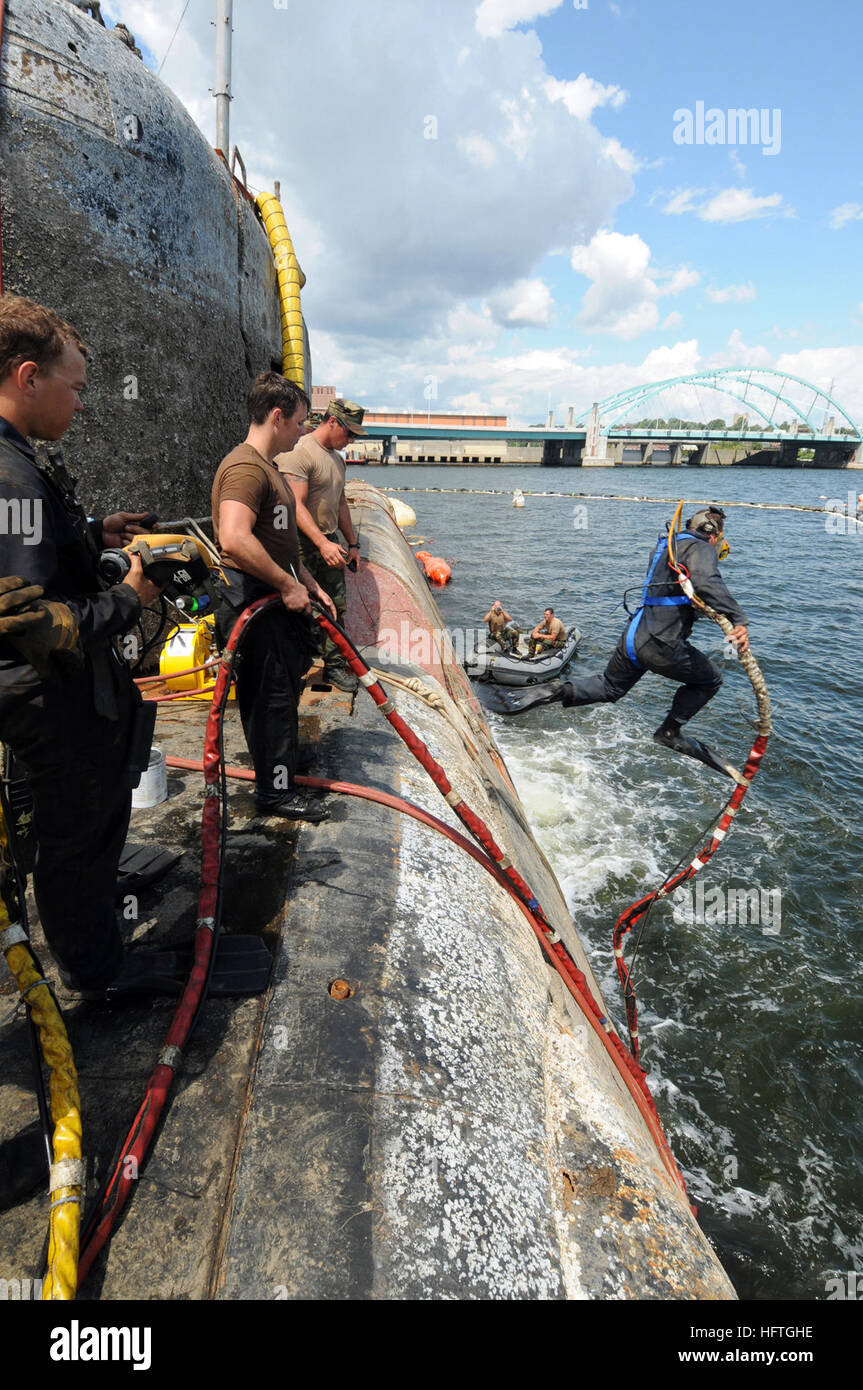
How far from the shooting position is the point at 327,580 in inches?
289

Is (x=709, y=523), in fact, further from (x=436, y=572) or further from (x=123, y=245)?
(x=436, y=572)

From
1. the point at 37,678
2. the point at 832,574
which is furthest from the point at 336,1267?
the point at 832,574

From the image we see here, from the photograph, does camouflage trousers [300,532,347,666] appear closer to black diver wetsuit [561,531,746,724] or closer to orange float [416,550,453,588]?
black diver wetsuit [561,531,746,724]

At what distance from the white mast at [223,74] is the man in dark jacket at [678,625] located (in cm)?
813

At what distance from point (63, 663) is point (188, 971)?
156 centimetres

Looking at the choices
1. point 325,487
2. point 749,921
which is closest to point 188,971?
point 325,487

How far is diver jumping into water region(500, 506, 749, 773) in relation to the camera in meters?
7.12

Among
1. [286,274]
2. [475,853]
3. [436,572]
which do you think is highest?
[286,274]

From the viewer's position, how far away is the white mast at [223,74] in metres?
9.37

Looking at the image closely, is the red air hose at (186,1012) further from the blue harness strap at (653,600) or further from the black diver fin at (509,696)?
the black diver fin at (509,696)

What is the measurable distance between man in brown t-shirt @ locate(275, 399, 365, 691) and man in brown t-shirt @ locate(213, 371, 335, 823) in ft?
5.69

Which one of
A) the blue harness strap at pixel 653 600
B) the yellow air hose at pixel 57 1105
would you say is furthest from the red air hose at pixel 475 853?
the blue harness strap at pixel 653 600
